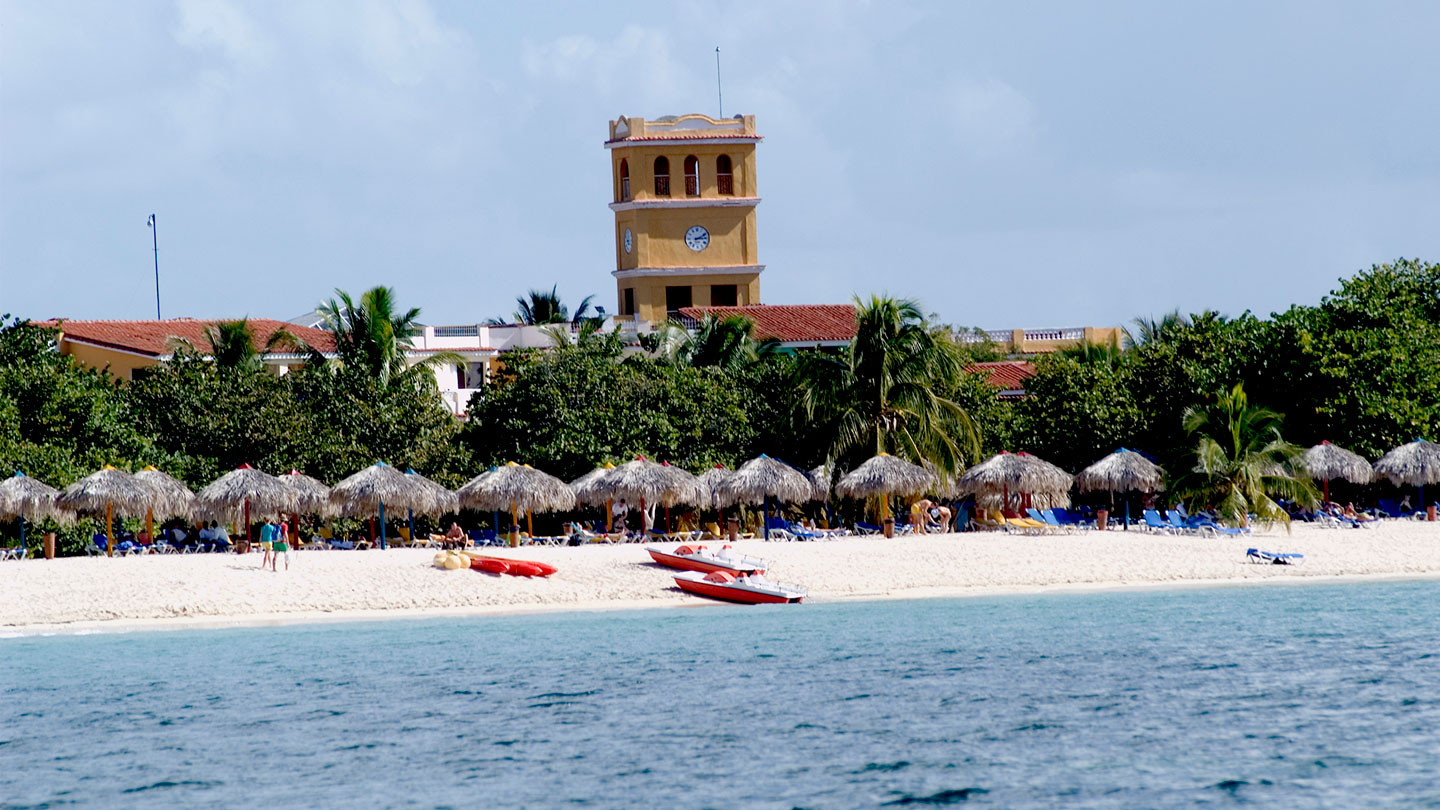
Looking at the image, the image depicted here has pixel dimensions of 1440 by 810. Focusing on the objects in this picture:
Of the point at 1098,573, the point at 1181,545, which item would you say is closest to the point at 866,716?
the point at 1098,573

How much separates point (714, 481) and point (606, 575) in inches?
214

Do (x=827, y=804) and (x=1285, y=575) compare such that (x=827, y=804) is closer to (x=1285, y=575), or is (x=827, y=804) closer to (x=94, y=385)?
(x=1285, y=575)

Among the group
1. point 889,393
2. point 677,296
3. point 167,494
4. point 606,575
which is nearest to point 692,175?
point 677,296

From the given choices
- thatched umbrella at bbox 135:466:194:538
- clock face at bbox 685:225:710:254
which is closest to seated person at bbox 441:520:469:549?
thatched umbrella at bbox 135:466:194:538

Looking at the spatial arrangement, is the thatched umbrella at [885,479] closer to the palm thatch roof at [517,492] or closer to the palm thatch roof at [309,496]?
the palm thatch roof at [517,492]

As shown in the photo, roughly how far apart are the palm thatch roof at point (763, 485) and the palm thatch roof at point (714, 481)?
0.35 feet

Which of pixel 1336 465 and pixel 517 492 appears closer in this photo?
pixel 517 492

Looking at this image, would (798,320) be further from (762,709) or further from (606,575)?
(762,709)

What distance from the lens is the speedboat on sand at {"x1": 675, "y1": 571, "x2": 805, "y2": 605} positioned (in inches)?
1064

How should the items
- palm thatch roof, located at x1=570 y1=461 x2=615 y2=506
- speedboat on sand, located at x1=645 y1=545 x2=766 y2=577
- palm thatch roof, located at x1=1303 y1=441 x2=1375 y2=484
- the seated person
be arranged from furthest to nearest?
palm thatch roof, located at x1=1303 y1=441 x2=1375 y2=484 → palm thatch roof, located at x1=570 y1=461 x2=615 y2=506 → the seated person → speedboat on sand, located at x1=645 y1=545 x2=766 y2=577

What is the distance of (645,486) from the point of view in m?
31.7

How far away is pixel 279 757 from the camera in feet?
57.9

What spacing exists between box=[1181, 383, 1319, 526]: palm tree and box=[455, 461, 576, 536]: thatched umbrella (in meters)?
11.9

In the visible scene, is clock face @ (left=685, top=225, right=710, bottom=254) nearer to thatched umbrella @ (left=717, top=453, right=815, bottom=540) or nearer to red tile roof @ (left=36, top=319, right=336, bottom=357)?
red tile roof @ (left=36, top=319, right=336, bottom=357)
